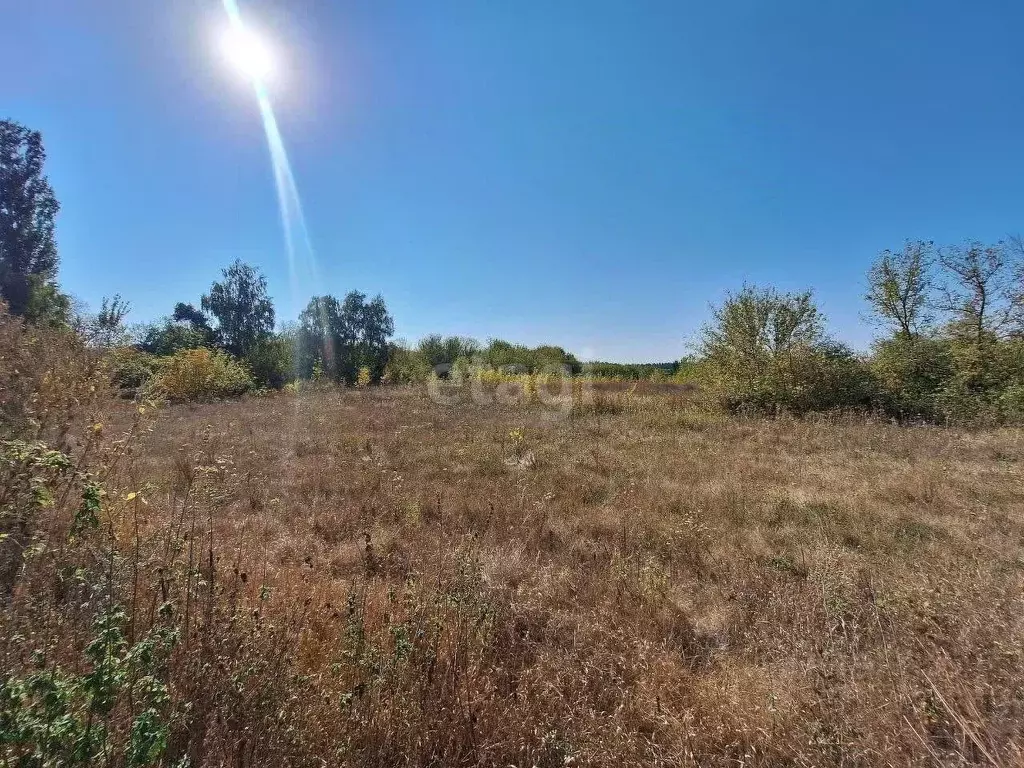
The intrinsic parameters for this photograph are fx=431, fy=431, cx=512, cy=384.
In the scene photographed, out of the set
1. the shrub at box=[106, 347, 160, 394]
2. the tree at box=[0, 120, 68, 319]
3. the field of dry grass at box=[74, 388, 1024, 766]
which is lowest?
the field of dry grass at box=[74, 388, 1024, 766]

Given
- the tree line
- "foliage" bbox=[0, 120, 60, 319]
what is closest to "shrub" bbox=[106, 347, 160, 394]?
the tree line

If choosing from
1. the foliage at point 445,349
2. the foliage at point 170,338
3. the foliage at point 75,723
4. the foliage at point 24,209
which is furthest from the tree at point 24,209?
the foliage at point 75,723

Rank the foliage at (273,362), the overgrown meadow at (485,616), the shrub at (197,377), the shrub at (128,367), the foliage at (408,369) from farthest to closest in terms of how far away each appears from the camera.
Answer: the foliage at (273,362) → the foliage at (408,369) → the shrub at (197,377) → the shrub at (128,367) → the overgrown meadow at (485,616)

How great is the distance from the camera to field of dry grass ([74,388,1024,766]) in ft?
5.40

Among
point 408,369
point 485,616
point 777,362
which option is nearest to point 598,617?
point 485,616

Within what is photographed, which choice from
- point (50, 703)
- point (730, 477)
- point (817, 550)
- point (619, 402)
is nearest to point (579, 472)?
point (730, 477)

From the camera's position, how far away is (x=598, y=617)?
268 centimetres

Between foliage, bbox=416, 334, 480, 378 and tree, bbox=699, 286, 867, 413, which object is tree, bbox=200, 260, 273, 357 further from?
tree, bbox=699, 286, 867, 413

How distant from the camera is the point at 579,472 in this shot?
6.50 m

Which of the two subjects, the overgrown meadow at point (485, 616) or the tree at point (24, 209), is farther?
the tree at point (24, 209)

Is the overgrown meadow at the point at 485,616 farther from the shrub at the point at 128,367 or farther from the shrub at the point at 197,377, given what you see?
the shrub at the point at 197,377

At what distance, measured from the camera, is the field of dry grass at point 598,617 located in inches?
64.8

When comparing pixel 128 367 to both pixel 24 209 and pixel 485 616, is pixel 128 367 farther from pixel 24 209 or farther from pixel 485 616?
pixel 24 209

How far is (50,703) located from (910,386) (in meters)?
17.5
